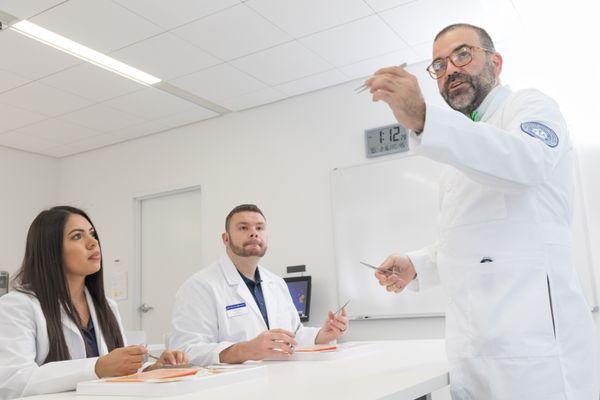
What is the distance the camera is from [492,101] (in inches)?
54.7

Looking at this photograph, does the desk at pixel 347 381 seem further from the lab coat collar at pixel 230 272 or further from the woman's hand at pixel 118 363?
the lab coat collar at pixel 230 272

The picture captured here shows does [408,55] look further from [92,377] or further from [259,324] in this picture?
[92,377]

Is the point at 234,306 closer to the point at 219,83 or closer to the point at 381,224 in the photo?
the point at 381,224

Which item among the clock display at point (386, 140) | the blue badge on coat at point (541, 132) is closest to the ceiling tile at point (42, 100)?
the clock display at point (386, 140)

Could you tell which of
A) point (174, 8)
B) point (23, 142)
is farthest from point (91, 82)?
point (23, 142)

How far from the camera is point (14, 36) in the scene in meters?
3.39

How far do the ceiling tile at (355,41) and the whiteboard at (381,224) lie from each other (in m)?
0.82

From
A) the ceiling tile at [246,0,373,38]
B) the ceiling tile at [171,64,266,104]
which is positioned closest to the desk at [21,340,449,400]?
the ceiling tile at [246,0,373,38]

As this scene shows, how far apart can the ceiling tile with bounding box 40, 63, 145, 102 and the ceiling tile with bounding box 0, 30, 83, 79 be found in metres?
0.09

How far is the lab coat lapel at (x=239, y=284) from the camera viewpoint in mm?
2303

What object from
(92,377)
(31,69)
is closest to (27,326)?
(92,377)

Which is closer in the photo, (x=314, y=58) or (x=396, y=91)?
(x=396, y=91)

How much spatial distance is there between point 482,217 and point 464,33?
50 centimetres

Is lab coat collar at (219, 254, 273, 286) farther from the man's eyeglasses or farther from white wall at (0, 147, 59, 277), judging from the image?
white wall at (0, 147, 59, 277)
